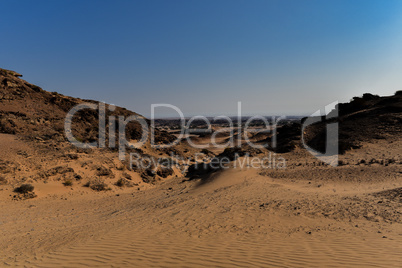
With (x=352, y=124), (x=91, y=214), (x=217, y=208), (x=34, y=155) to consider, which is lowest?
(x=91, y=214)

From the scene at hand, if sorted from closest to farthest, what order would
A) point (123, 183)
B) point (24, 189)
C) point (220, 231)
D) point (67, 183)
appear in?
point (220, 231), point (24, 189), point (67, 183), point (123, 183)

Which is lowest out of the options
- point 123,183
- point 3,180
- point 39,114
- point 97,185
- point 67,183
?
point 123,183

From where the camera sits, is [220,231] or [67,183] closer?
[220,231]

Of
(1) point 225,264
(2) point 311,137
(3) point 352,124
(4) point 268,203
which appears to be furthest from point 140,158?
(3) point 352,124

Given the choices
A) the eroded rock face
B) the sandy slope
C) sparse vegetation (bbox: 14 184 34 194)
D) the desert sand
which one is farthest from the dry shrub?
the eroded rock face

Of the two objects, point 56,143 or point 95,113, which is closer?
point 56,143

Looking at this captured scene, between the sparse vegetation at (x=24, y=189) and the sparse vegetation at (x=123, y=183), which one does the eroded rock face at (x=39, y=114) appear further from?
the sparse vegetation at (x=24, y=189)

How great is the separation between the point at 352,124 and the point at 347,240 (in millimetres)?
25394

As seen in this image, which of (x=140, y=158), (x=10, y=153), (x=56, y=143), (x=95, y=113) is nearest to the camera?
(x=10, y=153)

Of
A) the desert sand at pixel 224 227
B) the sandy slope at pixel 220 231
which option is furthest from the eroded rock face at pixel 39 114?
the sandy slope at pixel 220 231

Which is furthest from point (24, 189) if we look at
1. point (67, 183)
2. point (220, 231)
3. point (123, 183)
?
point (220, 231)

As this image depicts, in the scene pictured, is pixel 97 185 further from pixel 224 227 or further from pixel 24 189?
pixel 224 227

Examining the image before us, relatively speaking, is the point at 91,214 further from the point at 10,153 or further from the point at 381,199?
the point at 381,199

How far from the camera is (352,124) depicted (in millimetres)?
26141
